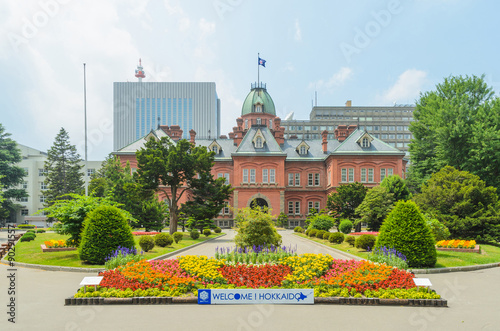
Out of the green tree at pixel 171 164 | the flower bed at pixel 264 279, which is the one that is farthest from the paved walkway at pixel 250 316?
the green tree at pixel 171 164

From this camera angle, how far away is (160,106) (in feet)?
436

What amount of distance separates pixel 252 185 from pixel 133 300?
46519mm

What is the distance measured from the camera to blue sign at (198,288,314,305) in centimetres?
948

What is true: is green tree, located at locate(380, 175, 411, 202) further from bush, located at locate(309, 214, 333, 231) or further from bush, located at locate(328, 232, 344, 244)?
bush, located at locate(328, 232, 344, 244)

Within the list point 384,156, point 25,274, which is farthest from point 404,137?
point 25,274

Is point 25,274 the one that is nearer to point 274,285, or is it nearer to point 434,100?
point 274,285

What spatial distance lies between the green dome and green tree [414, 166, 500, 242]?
1799 inches

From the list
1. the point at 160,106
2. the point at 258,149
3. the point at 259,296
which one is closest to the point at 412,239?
the point at 259,296

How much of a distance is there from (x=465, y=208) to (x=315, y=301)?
771 inches

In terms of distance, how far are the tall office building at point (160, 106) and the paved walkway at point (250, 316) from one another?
11910 centimetres

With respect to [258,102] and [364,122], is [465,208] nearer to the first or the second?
[258,102]

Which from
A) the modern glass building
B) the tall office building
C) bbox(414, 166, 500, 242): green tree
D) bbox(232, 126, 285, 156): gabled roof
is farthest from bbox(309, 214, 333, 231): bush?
the modern glass building

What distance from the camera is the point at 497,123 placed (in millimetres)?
37656

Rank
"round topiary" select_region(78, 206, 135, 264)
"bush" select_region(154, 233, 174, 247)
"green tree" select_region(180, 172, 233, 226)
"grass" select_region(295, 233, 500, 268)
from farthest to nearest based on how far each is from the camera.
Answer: "green tree" select_region(180, 172, 233, 226) < "bush" select_region(154, 233, 174, 247) < "grass" select_region(295, 233, 500, 268) < "round topiary" select_region(78, 206, 135, 264)
